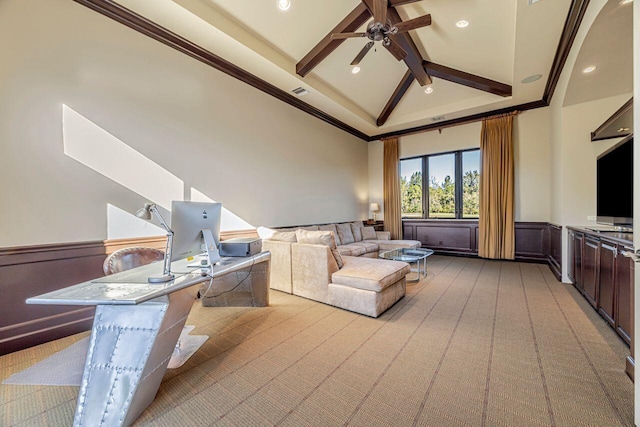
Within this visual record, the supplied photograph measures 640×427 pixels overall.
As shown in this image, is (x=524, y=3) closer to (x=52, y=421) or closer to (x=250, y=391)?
(x=250, y=391)

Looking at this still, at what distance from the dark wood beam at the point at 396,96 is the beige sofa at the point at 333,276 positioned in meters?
4.02

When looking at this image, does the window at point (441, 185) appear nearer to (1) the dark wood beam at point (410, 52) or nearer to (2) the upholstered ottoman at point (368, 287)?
(1) the dark wood beam at point (410, 52)

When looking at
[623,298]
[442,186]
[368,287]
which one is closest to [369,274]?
[368,287]

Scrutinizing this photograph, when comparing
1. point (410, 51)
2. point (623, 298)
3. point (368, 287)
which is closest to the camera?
point (623, 298)

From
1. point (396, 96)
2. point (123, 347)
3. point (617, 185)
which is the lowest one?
point (123, 347)

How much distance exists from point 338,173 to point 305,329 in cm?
440

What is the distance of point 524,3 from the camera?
2.60 metres

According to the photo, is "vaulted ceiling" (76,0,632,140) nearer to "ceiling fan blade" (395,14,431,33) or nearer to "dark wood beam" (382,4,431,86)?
"dark wood beam" (382,4,431,86)

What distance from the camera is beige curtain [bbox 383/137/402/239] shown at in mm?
6891

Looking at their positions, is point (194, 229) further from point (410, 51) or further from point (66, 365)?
point (410, 51)

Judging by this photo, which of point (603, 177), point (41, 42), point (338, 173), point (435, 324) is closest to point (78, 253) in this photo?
point (41, 42)

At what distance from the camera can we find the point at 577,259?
11.1 ft

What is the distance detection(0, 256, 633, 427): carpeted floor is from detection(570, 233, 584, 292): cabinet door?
49cm

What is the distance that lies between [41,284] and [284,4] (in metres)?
3.91
